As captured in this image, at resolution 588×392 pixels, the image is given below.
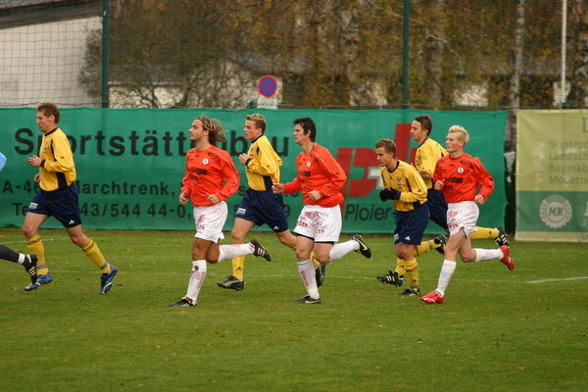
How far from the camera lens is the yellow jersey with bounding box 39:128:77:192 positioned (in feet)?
39.9

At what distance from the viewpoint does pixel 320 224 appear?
11648mm

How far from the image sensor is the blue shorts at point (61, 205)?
12312 millimetres

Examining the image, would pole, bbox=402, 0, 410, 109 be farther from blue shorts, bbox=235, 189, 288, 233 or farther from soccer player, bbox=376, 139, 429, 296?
soccer player, bbox=376, 139, 429, 296

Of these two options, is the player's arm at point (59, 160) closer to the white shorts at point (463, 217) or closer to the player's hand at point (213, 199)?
the player's hand at point (213, 199)

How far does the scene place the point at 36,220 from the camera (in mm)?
12398

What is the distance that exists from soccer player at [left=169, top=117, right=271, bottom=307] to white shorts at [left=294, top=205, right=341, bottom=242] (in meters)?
0.84

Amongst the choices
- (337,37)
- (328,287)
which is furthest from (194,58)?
(328,287)

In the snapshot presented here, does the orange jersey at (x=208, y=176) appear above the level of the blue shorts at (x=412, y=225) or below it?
above

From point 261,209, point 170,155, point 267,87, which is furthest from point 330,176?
point 267,87

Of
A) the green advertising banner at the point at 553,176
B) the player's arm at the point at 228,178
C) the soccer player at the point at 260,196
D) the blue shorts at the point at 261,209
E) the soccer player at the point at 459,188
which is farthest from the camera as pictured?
the green advertising banner at the point at 553,176

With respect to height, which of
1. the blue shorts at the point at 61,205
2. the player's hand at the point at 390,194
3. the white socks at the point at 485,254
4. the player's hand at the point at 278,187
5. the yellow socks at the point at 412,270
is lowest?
the yellow socks at the point at 412,270

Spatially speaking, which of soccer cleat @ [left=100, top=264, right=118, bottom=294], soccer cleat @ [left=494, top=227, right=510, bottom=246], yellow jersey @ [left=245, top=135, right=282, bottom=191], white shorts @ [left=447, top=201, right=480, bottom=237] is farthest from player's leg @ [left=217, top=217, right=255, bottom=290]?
soccer cleat @ [left=494, top=227, right=510, bottom=246]

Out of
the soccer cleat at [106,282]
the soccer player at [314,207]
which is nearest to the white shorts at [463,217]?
the soccer player at [314,207]

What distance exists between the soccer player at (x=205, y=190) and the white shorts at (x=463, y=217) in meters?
2.37
